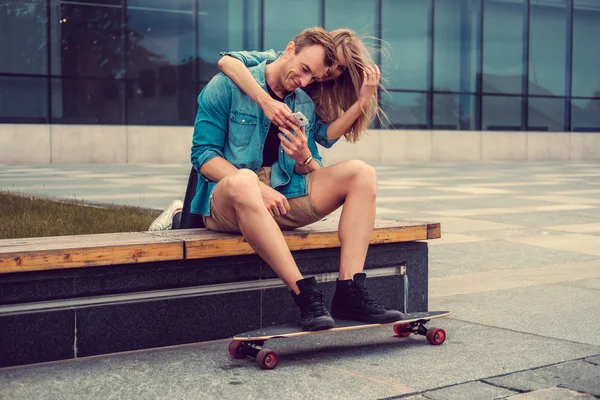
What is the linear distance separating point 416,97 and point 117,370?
2366cm

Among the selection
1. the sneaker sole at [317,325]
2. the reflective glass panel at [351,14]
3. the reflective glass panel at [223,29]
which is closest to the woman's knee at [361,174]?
the sneaker sole at [317,325]

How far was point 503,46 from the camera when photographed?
28.3 metres

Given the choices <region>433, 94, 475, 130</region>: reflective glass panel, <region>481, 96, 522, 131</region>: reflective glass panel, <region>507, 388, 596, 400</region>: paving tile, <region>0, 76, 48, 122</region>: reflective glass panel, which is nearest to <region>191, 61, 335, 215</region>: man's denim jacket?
<region>507, 388, 596, 400</region>: paving tile

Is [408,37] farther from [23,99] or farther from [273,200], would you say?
[273,200]

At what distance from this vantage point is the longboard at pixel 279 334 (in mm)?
3697

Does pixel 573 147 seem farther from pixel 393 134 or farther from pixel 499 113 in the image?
pixel 393 134

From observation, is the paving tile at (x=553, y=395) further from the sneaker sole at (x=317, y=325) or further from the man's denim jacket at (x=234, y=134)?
the man's denim jacket at (x=234, y=134)

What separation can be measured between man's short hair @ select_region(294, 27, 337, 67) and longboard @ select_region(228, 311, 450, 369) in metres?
1.19

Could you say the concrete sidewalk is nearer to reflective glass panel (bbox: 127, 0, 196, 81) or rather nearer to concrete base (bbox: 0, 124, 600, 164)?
concrete base (bbox: 0, 124, 600, 164)

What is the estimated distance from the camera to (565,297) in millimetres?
5246

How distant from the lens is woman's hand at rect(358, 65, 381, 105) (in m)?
4.33

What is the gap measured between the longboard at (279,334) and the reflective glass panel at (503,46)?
80.2 ft

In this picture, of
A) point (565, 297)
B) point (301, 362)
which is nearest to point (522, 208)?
point (565, 297)

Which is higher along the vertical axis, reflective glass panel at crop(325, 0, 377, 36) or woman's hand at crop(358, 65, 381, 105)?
reflective glass panel at crop(325, 0, 377, 36)
